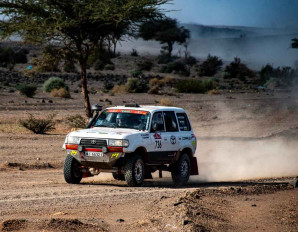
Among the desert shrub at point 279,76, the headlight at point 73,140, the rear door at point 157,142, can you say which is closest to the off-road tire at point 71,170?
the headlight at point 73,140

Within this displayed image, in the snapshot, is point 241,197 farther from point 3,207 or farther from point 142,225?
point 3,207

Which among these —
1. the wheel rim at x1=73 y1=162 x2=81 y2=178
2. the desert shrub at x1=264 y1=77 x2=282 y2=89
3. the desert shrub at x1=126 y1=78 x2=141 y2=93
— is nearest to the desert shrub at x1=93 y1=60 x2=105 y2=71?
the desert shrub at x1=264 y1=77 x2=282 y2=89

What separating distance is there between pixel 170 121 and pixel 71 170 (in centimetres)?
275

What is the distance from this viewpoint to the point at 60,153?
2119 cm

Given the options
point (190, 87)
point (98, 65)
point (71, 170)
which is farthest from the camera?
point (98, 65)

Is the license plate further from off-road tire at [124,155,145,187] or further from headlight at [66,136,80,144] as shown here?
off-road tire at [124,155,145,187]

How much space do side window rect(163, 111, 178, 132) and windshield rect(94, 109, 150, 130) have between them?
740 millimetres

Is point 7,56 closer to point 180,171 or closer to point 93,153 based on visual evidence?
point 180,171

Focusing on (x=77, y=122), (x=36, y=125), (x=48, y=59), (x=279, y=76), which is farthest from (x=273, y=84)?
(x=36, y=125)

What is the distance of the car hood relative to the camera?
13.9 meters

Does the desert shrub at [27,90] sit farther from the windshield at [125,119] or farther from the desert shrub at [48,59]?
the windshield at [125,119]

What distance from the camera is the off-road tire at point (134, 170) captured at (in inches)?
548

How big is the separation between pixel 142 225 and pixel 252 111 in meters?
31.6

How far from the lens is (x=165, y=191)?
45.6 feet
